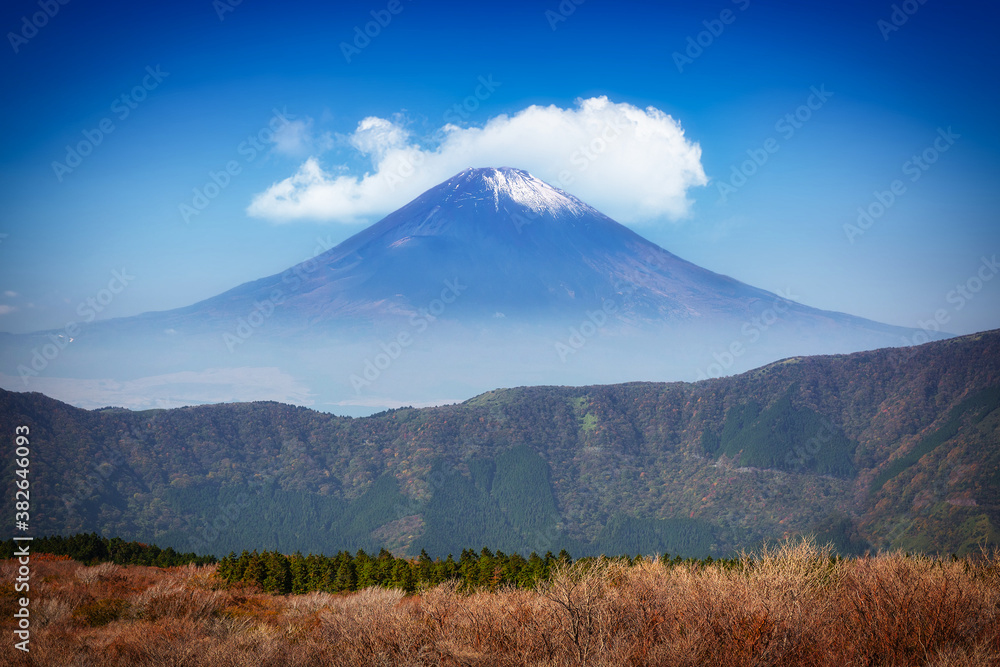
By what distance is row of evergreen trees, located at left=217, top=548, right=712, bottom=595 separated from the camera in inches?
2166

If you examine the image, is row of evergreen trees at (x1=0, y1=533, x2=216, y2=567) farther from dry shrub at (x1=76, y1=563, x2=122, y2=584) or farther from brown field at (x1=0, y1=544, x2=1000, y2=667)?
brown field at (x1=0, y1=544, x2=1000, y2=667)

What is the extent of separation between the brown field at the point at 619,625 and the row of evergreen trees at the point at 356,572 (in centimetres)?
2114

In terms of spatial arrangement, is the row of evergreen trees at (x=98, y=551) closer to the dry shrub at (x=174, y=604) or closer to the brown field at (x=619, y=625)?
the dry shrub at (x=174, y=604)

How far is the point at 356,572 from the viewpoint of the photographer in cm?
6212

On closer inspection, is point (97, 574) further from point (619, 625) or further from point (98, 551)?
point (619, 625)

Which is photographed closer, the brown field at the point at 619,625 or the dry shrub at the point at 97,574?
the brown field at the point at 619,625

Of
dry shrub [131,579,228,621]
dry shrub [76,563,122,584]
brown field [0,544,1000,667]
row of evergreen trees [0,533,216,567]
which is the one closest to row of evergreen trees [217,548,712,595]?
dry shrub [76,563,122,584]

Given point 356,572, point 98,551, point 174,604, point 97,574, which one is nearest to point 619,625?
point 174,604

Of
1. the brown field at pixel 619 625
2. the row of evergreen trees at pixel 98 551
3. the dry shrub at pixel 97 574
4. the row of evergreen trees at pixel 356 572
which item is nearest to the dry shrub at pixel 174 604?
the brown field at pixel 619 625

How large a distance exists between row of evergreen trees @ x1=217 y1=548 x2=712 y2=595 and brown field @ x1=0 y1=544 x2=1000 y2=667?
21.1 m

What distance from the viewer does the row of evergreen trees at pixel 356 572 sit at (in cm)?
5503

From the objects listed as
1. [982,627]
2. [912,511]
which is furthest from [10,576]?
[912,511]

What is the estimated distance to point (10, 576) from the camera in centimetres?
3859

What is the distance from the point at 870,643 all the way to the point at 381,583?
148 feet
